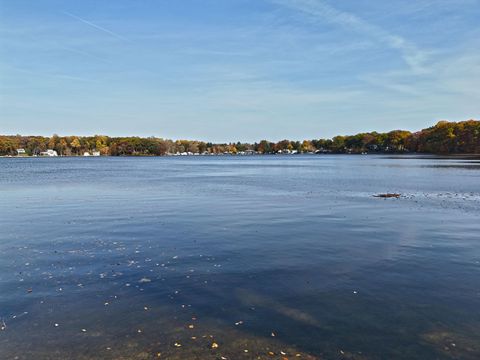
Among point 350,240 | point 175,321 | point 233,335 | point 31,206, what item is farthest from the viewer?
point 31,206

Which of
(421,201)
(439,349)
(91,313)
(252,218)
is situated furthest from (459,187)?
(91,313)

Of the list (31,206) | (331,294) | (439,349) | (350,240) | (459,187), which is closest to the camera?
(439,349)

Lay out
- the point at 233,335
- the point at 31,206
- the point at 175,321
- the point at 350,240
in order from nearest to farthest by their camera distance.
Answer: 1. the point at 233,335
2. the point at 175,321
3. the point at 350,240
4. the point at 31,206

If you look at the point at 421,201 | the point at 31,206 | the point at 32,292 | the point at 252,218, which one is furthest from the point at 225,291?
the point at 421,201

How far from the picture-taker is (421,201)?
1377 inches

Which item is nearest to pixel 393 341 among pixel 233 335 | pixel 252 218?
pixel 233 335

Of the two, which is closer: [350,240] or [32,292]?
[32,292]

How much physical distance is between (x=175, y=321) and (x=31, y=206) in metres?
26.2

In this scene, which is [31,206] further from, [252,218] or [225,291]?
[225,291]

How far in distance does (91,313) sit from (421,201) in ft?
104

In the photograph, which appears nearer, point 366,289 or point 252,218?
point 366,289

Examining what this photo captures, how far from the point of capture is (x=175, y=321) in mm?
10227

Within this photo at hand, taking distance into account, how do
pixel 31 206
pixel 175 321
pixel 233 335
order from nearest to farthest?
pixel 233 335
pixel 175 321
pixel 31 206

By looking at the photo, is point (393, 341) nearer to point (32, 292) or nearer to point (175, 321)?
point (175, 321)
